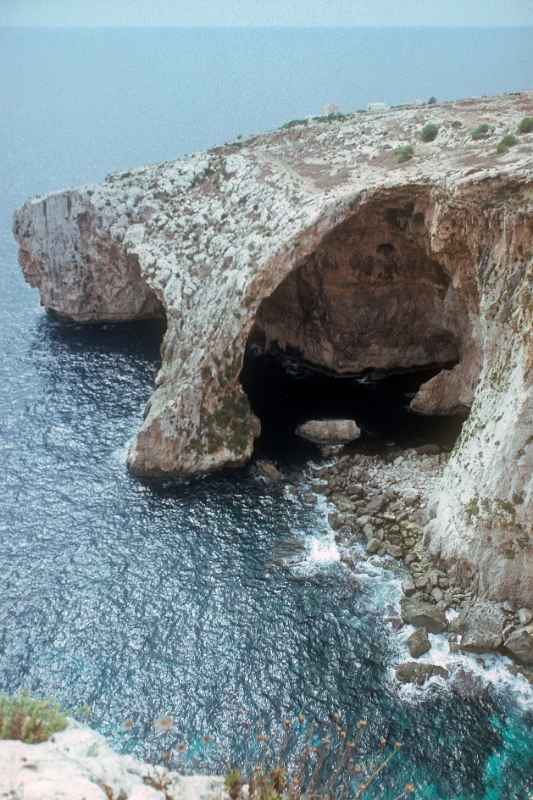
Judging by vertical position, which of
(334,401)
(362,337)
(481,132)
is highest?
(481,132)

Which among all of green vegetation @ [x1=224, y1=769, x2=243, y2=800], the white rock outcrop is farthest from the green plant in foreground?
green vegetation @ [x1=224, y1=769, x2=243, y2=800]

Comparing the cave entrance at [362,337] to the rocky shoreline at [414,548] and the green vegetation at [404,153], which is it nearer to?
the rocky shoreline at [414,548]

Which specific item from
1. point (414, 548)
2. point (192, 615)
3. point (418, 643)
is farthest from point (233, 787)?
point (414, 548)

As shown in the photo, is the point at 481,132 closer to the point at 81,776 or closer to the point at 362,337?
the point at 362,337

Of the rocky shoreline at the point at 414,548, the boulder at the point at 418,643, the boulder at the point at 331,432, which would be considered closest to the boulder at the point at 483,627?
the rocky shoreline at the point at 414,548

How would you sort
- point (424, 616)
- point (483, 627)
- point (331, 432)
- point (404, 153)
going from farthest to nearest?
point (404, 153)
point (331, 432)
point (424, 616)
point (483, 627)

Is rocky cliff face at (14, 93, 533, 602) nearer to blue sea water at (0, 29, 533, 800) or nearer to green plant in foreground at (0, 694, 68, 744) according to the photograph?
blue sea water at (0, 29, 533, 800)

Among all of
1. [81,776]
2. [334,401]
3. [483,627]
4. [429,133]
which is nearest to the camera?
[81,776]
